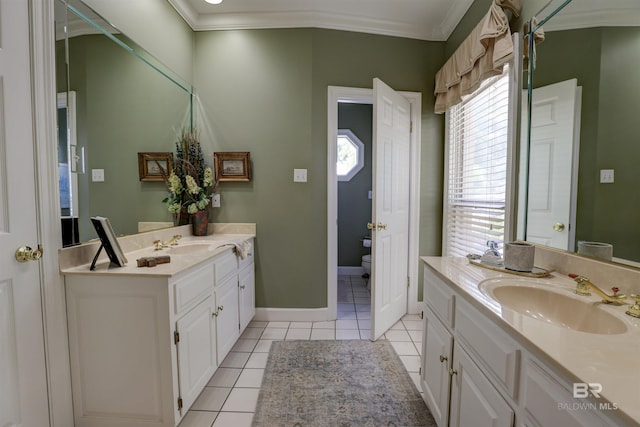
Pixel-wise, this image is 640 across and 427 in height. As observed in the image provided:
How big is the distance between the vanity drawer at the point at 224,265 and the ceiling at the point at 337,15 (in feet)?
6.71

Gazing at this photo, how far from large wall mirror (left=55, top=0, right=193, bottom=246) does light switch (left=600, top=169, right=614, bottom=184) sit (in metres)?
2.36

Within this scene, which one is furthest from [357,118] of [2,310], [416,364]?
[2,310]

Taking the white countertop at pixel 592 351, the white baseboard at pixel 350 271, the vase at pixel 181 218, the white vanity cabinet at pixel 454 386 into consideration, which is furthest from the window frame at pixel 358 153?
the white countertop at pixel 592 351

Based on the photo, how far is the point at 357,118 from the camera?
410 centimetres

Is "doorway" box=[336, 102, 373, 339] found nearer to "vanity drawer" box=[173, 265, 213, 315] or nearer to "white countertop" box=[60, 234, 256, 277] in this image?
"white countertop" box=[60, 234, 256, 277]

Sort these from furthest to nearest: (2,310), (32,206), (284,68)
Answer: (284,68) → (32,206) → (2,310)

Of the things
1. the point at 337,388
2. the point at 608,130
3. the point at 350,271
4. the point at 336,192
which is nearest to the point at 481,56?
the point at 608,130

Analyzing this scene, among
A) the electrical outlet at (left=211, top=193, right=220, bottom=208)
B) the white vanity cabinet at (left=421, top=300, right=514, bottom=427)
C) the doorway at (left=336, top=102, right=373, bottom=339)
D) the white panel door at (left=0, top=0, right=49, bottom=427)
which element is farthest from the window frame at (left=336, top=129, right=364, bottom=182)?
the white panel door at (left=0, top=0, right=49, bottom=427)

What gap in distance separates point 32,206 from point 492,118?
8.51ft

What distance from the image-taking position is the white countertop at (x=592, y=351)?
49 cm

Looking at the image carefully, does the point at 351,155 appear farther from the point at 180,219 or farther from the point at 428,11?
the point at 180,219

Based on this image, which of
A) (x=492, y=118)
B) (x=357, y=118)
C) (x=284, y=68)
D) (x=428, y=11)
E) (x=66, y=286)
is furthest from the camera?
(x=357, y=118)

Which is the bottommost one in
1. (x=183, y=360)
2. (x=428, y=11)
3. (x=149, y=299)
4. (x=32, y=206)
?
(x=183, y=360)

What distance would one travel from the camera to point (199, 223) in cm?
233
